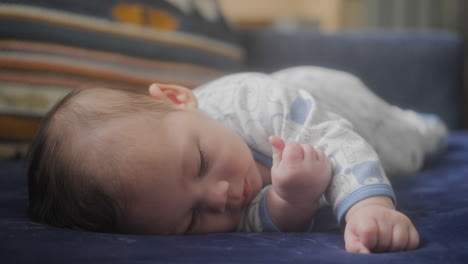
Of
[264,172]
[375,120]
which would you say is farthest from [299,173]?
[375,120]

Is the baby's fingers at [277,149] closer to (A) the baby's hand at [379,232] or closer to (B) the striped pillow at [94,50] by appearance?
(A) the baby's hand at [379,232]

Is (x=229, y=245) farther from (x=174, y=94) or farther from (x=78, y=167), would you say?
(x=174, y=94)

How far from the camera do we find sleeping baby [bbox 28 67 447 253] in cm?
68

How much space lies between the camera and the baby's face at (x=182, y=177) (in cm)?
69

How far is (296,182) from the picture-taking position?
2.23 feet

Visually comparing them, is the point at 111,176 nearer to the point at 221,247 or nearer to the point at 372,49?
the point at 221,247

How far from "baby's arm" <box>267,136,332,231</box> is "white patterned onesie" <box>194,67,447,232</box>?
0.02m

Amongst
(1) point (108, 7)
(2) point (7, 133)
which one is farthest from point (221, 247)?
(1) point (108, 7)

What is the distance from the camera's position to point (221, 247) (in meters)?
0.63

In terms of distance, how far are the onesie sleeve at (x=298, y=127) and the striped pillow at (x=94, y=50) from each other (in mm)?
422

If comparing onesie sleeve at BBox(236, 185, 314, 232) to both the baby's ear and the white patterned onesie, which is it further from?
the baby's ear

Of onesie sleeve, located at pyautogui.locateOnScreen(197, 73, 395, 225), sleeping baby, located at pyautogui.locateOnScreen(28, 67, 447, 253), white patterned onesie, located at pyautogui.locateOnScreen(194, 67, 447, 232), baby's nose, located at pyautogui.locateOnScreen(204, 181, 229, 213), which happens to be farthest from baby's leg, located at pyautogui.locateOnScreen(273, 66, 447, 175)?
baby's nose, located at pyautogui.locateOnScreen(204, 181, 229, 213)

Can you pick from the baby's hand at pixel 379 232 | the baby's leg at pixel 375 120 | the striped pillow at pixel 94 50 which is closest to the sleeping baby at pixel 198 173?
the baby's hand at pixel 379 232

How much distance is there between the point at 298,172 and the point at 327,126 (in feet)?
0.54
